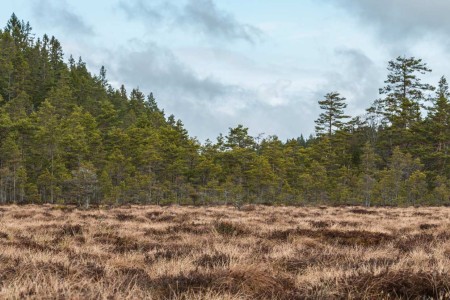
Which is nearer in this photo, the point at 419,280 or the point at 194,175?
the point at 419,280

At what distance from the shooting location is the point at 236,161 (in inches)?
2228

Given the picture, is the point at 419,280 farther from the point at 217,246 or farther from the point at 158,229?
the point at 158,229

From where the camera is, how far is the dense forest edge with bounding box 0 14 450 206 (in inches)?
1825

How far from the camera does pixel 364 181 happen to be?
149 feet

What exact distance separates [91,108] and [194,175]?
1417 inches

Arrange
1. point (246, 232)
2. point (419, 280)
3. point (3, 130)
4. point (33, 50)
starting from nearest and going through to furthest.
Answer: point (419, 280) → point (246, 232) → point (3, 130) → point (33, 50)

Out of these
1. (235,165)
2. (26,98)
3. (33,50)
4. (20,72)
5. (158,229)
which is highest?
(33,50)

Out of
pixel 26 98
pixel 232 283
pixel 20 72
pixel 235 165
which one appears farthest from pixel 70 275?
pixel 20 72

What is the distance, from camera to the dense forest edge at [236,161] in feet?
152

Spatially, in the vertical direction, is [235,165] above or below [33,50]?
below

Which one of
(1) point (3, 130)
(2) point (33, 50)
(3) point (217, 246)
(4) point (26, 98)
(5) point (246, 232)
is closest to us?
(3) point (217, 246)

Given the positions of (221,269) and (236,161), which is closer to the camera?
(221,269)

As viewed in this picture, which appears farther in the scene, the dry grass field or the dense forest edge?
the dense forest edge

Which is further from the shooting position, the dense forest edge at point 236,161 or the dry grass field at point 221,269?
the dense forest edge at point 236,161
